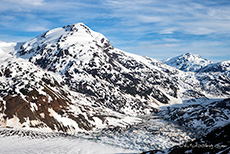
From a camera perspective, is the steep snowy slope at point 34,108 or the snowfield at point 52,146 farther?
the steep snowy slope at point 34,108

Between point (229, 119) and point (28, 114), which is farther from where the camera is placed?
point (229, 119)

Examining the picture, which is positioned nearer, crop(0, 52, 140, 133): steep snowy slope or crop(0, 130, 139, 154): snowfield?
crop(0, 130, 139, 154): snowfield

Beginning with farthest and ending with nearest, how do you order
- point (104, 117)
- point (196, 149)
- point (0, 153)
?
point (104, 117) < point (0, 153) < point (196, 149)

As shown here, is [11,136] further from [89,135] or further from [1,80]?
[1,80]

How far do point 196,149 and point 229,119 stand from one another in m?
133

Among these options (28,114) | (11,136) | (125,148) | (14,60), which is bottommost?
(125,148)

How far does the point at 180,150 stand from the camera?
211 feet

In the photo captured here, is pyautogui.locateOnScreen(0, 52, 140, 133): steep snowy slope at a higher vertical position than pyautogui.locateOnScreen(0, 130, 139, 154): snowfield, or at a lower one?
higher

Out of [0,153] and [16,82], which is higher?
[16,82]

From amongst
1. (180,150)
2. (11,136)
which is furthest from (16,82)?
(180,150)

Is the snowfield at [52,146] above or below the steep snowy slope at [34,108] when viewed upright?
below

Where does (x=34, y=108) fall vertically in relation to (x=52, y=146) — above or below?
above

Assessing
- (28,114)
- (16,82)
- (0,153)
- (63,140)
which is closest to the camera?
(0,153)

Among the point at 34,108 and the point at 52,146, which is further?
the point at 34,108
